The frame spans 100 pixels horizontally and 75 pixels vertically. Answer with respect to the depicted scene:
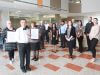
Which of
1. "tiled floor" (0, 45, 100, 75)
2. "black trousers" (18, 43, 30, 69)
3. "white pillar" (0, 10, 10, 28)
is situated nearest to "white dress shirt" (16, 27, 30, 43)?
"black trousers" (18, 43, 30, 69)

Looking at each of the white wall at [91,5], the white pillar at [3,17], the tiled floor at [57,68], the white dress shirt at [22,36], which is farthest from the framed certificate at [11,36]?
the white wall at [91,5]

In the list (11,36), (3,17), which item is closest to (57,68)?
(11,36)

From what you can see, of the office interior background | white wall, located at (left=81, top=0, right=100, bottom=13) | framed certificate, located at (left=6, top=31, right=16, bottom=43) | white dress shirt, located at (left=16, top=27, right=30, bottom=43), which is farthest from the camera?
white wall, located at (left=81, top=0, right=100, bottom=13)

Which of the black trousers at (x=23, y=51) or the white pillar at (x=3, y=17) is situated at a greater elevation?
the white pillar at (x=3, y=17)

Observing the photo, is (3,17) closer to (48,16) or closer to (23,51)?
(48,16)

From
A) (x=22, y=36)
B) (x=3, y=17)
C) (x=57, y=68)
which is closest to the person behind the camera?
(x=22, y=36)

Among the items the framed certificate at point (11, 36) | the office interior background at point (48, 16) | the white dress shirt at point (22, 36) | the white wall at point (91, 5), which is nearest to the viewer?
the white dress shirt at point (22, 36)

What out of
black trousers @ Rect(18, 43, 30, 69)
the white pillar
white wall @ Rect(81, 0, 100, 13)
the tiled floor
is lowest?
the tiled floor

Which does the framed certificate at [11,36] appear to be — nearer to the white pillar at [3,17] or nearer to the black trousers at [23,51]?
the black trousers at [23,51]

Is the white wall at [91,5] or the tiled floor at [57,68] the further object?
the white wall at [91,5]

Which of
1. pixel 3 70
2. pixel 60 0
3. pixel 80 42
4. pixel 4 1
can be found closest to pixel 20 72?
pixel 3 70

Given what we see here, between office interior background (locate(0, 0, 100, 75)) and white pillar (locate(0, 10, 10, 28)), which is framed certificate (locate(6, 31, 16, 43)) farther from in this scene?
white pillar (locate(0, 10, 10, 28))

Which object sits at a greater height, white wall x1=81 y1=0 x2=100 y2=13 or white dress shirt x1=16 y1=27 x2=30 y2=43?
white wall x1=81 y1=0 x2=100 y2=13

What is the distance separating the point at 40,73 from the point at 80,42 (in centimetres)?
259
